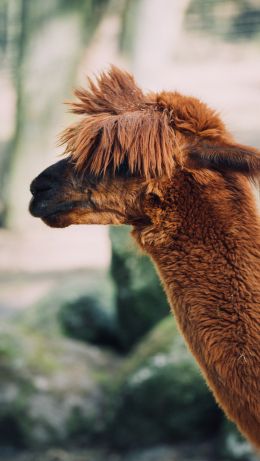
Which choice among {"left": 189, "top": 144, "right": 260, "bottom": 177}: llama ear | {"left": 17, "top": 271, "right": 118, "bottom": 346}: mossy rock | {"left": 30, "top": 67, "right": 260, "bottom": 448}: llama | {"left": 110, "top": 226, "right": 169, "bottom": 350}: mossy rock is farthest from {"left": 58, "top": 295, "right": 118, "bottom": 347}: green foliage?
{"left": 189, "top": 144, "right": 260, "bottom": 177}: llama ear

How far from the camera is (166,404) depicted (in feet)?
17.1

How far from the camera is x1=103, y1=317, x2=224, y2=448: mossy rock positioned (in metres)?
5.22

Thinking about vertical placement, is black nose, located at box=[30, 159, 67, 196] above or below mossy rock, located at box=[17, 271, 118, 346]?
above

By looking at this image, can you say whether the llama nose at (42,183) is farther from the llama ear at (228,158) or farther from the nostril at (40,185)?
the llama ear at (228,158)

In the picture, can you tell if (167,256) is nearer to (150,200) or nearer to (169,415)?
(150,200)

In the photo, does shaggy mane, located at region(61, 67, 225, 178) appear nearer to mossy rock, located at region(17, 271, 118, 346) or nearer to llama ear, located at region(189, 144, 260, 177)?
llama ear, located at region(189, 144, 260, 177)

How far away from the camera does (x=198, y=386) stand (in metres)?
5.20

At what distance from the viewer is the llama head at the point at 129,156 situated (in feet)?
8.88

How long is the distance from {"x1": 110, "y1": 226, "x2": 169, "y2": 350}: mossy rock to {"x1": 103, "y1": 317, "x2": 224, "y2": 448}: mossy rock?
52 centimetres

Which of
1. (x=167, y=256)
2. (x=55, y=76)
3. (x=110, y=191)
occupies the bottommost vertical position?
(x=55, y=76)

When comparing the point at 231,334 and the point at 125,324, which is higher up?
the point at 231,334

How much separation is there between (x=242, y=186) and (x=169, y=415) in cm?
283

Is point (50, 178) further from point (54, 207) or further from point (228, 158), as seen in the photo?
point (228, 158)

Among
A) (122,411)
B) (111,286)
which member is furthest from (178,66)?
(122,411)
